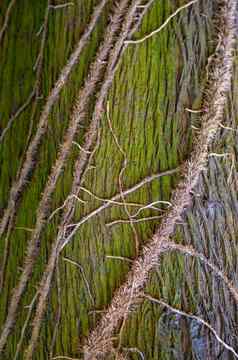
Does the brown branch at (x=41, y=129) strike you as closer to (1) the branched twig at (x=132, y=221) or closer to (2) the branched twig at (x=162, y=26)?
(2) the branched twig at (x=162, y=26)

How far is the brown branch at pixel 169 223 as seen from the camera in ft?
3.63

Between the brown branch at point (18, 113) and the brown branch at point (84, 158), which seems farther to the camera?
the brown branch at point (18, 113)

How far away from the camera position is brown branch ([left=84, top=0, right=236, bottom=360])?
1.11m

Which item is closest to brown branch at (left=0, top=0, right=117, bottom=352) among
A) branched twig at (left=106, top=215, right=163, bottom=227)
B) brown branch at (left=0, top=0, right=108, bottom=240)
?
brown branch at (left=0, top=0, right=108, bottom=240)

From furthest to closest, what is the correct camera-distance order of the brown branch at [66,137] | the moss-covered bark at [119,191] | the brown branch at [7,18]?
the brown branch at [7,18]
the brown branch at [66,137]
the moss-covered bark at [119,191]

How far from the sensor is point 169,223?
1.11 m

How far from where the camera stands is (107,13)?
4.03 feet

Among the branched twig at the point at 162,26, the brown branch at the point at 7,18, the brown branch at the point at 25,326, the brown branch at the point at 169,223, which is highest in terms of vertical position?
the brown branch at the point at 7,18

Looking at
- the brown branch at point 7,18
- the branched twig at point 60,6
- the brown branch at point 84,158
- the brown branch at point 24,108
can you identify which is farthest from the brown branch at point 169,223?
the brown branch at point 7,18

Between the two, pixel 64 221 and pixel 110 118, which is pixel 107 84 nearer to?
pixel 110 118

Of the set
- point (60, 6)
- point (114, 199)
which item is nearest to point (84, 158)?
point (114, 199)

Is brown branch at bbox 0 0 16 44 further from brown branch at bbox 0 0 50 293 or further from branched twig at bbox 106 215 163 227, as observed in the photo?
branched twig at bbox 106 215 163 227

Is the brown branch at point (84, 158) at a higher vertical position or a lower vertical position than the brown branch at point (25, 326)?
higher

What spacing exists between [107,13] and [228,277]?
0.61 metres
